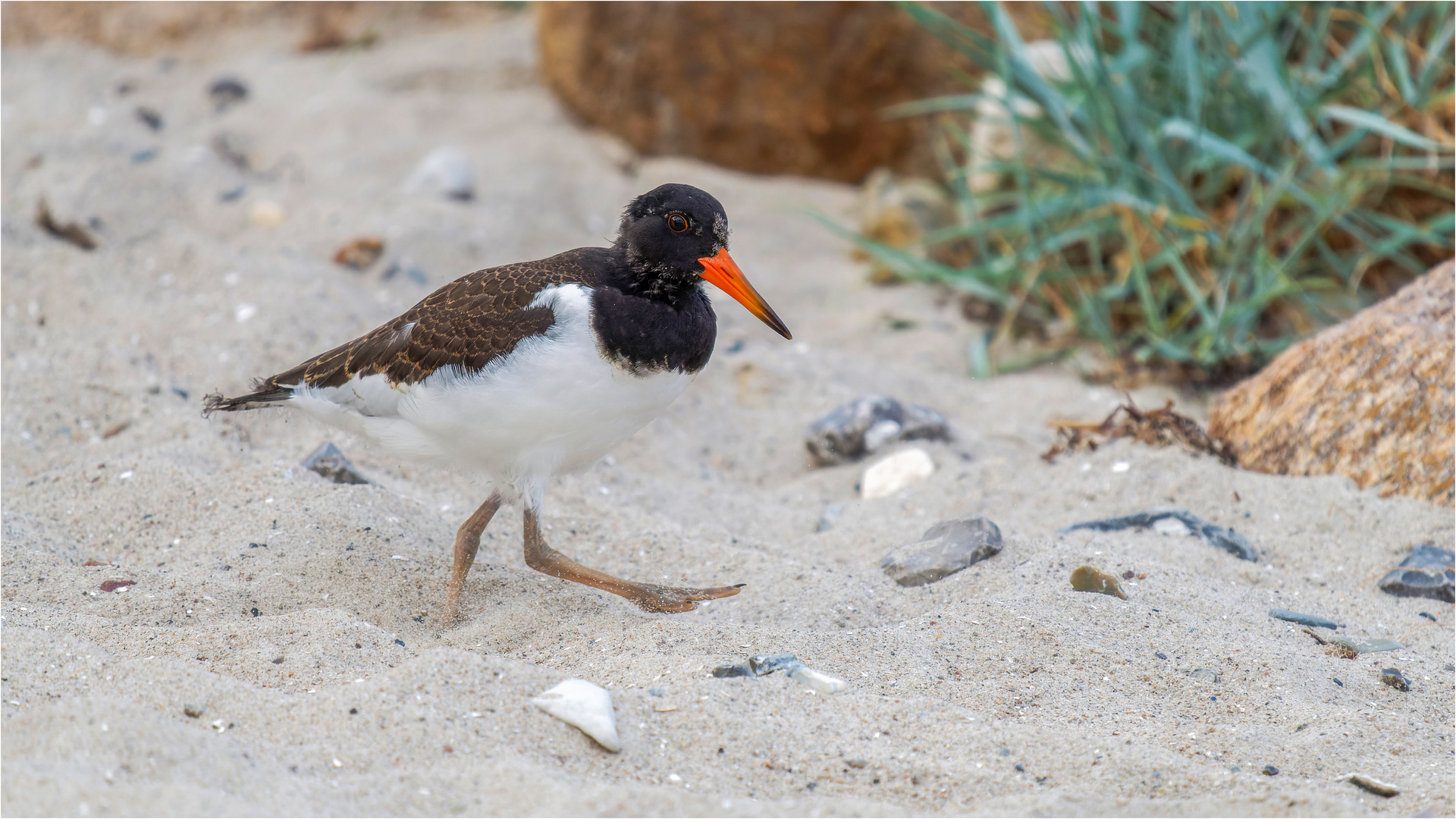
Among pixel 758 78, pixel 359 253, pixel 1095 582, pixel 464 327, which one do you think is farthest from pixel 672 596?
pixel 758 78

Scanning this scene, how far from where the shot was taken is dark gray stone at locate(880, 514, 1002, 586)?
346 cm

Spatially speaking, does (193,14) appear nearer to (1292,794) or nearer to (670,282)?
(670,282)

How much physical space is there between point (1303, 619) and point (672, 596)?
1.78 m

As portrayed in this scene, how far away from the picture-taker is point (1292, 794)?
7.34ft

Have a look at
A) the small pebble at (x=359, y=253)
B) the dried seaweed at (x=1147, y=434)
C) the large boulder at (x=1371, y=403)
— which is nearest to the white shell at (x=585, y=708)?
the dried seaweed at (x=1147, y=434)

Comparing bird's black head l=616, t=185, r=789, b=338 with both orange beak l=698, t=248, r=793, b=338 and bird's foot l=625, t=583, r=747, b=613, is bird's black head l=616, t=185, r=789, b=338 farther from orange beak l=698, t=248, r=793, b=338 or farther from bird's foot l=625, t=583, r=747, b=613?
bird's foot l=625, t=583, r=747, b=613

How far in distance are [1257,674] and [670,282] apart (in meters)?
1.82

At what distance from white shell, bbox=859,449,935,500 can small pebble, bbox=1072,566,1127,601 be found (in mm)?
1091

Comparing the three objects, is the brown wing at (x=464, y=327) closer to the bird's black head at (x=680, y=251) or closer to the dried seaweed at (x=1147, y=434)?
the bird's black head at (x=680, y=251)

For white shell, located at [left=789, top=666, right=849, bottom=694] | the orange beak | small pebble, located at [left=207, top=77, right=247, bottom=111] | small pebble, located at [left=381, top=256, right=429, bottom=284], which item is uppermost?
the orange beak

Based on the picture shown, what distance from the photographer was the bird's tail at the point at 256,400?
3.59m

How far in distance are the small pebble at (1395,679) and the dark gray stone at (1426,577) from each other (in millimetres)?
543

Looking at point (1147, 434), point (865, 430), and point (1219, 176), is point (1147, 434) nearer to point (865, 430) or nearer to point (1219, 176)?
point (865, 430)

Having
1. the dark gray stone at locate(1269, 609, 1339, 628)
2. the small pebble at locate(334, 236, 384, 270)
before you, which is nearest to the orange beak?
the dark gray stone at locate(1269, 609, 1339, 628)
